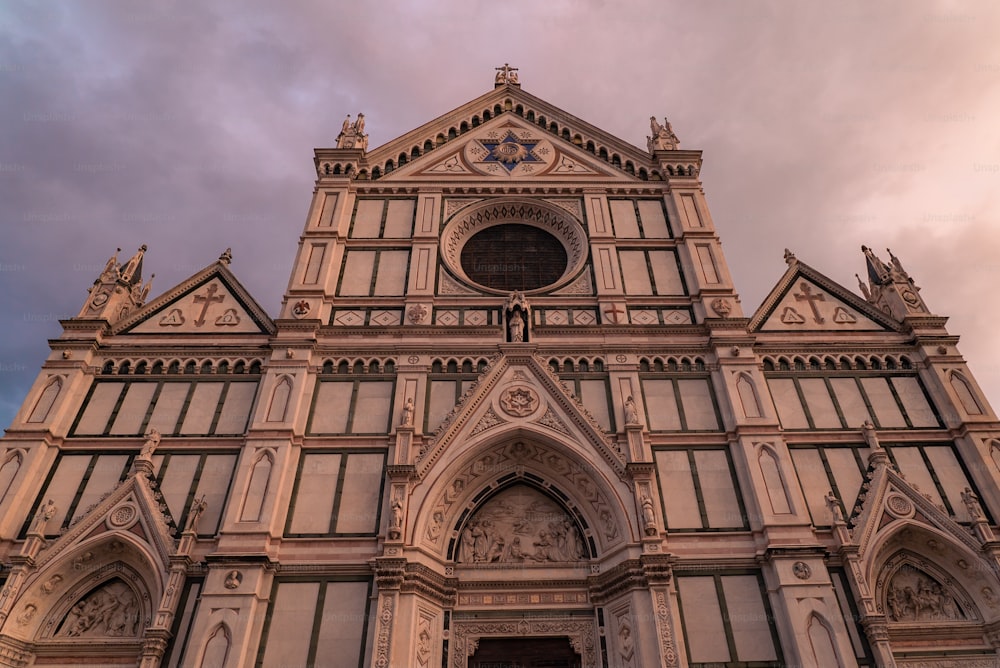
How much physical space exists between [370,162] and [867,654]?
19030mm

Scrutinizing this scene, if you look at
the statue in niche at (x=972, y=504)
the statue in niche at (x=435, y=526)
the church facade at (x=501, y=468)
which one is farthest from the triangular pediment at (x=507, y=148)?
the statue in niche at (x=972, y=504)

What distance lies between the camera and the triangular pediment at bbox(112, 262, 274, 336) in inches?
700

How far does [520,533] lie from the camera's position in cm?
1499

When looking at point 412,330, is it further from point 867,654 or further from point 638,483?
point 867,654

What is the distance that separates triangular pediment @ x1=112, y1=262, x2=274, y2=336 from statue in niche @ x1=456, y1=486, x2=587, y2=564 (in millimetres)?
7641

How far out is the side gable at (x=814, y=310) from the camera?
1808 cm

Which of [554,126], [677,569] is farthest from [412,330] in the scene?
[554,126]

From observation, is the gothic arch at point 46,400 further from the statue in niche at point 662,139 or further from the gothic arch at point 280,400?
the statue in niche at point 662,139

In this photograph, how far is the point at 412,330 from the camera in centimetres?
1750

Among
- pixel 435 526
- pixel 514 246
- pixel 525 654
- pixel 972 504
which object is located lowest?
pixel 525 654

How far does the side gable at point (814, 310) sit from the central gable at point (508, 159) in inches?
260

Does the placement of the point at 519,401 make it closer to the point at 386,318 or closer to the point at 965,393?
the point at 386,318

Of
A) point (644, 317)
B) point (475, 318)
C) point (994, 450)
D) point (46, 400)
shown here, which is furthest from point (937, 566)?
point (46, 400)

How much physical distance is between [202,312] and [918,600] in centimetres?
1839
